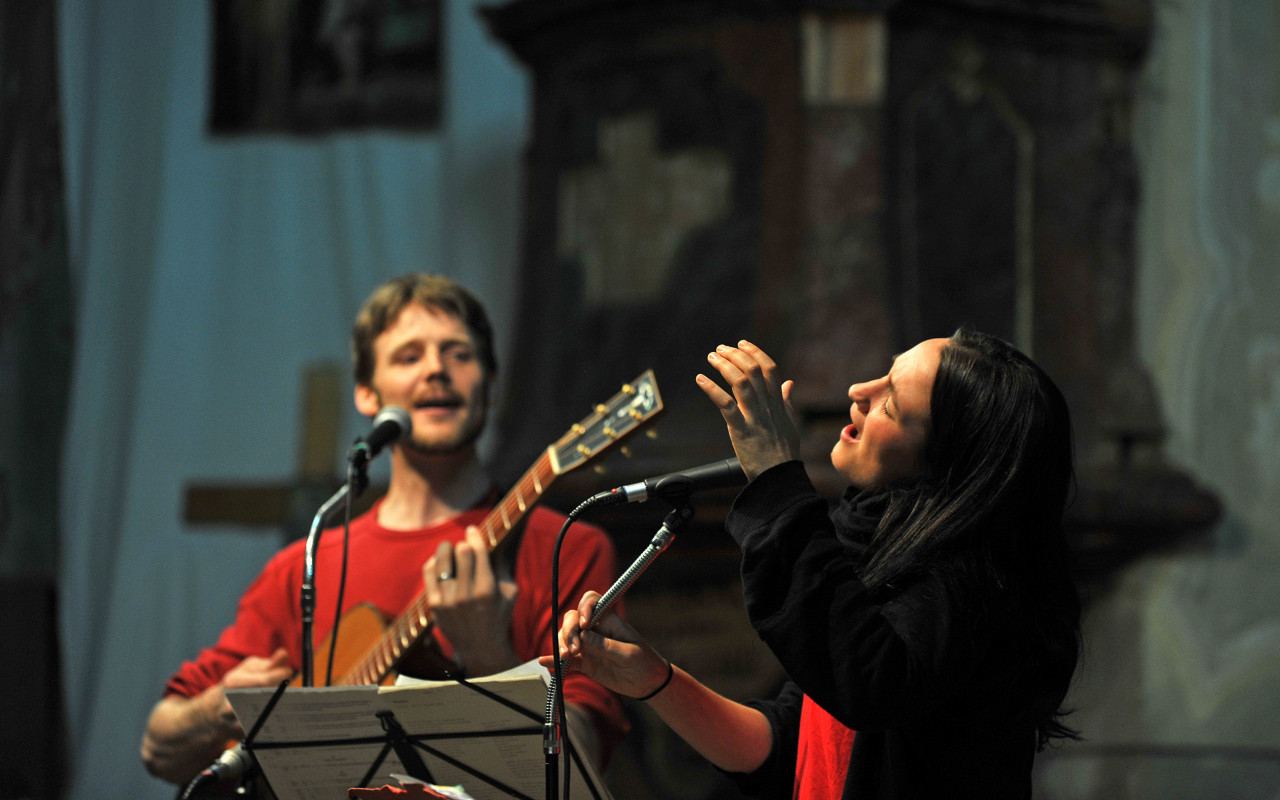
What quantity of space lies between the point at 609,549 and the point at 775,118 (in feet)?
8.22

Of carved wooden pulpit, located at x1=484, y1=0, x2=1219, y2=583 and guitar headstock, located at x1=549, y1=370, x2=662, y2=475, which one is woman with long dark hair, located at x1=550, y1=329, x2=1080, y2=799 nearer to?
guitar headstock, located at x1=549, y1=370, x2=662, y2=475

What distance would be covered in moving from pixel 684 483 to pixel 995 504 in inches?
16.5

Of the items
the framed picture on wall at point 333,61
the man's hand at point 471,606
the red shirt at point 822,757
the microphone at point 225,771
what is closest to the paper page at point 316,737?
the microphone at point 225,771

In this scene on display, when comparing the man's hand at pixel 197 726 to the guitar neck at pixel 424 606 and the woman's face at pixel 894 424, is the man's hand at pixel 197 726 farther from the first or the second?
the woman's face at pixel 894 424

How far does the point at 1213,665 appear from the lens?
5.07m

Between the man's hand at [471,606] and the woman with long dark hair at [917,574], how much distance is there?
706 millimetres

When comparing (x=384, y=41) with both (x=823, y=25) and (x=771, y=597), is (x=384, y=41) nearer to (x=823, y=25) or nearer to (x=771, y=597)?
(x=823, y=25)

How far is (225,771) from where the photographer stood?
6.90 ft

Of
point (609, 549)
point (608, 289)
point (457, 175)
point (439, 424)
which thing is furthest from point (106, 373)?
point (609, 549)

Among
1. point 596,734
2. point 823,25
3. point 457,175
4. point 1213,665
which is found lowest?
point 1213,665

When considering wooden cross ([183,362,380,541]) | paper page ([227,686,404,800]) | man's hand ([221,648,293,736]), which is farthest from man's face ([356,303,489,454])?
wooden cross ([183,362,380,541])

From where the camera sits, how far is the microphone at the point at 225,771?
2.11 m

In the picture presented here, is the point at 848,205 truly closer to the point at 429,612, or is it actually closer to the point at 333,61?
the point at 429,612

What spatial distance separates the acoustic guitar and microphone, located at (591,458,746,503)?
26.4 inches
